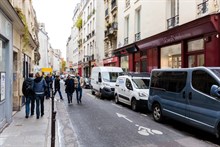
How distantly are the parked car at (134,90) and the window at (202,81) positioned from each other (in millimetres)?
4578

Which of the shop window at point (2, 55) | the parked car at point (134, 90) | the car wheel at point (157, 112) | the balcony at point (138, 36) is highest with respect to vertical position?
the balcony at point (138, 36)

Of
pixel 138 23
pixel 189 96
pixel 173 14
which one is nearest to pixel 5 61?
pixel 189 96

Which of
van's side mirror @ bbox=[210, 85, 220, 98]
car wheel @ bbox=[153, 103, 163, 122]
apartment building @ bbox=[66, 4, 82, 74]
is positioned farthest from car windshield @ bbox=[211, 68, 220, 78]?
apartment building @ bbox=[66, 4, 82, 74]

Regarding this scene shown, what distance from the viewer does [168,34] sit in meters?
17.1

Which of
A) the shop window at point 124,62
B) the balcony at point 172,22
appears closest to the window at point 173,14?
the balcony at point 172,22

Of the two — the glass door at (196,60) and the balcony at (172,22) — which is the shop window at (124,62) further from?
the glass door at (196,60)

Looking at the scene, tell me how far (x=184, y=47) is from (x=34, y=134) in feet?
36.3

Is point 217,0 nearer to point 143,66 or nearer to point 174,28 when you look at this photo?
point 174,28

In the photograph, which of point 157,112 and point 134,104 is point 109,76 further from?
point 157,112

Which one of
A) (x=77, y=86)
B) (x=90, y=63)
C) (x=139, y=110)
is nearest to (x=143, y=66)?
(x=77, y=86)

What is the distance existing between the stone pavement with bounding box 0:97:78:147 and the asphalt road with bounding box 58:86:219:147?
28 centimetres

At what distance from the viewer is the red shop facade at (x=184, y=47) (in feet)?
42.6

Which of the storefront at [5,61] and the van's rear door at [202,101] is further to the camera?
the storefront at [5,61]

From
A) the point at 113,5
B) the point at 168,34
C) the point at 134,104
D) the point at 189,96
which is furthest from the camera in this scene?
the point at 113,5
